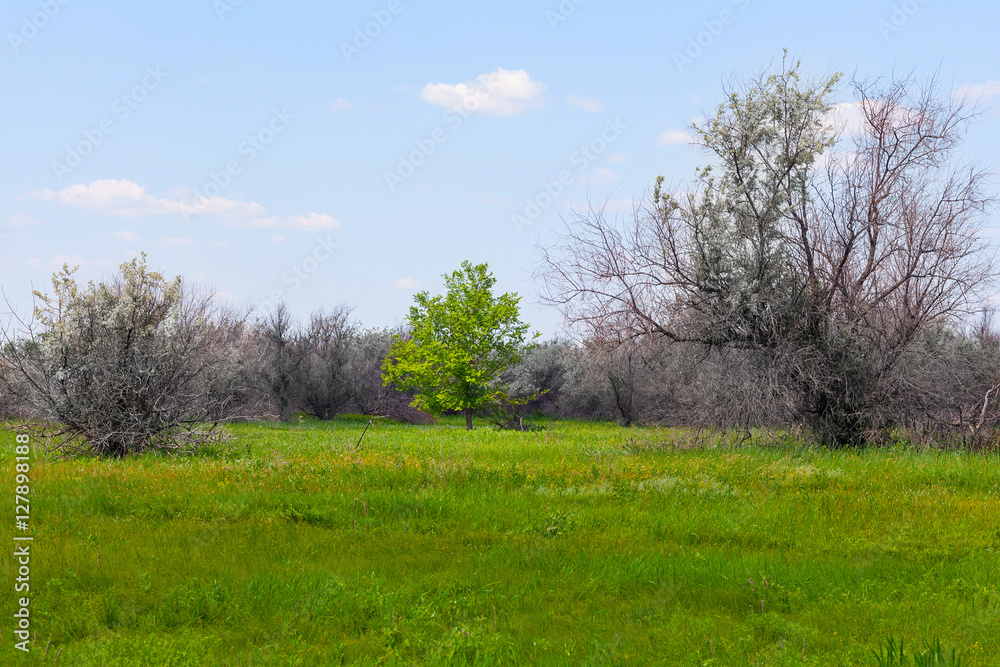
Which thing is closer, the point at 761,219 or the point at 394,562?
the point at 394,562

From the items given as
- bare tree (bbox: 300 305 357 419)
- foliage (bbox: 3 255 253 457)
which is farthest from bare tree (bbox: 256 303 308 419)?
foliage (bbox: 3 255 253 457)

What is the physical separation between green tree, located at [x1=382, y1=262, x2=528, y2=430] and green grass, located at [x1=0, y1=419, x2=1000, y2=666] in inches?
838

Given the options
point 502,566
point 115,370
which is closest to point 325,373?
point 115,370

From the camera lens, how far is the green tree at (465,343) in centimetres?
3334

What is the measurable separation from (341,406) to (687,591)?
43282mm

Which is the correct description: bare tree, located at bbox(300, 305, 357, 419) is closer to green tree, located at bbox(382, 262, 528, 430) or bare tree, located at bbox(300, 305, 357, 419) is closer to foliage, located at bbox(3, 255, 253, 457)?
green tree, located at bbox(382, 262, 528, 430)

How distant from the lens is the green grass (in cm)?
508

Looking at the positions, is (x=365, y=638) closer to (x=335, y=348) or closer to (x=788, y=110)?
(x=788, y=110)

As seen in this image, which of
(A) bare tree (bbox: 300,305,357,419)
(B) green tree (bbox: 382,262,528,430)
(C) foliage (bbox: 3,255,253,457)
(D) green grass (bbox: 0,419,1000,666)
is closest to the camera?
(D) green grass (bbox: 0,419,1000,666)

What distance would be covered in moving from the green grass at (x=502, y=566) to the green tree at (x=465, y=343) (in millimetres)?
21286

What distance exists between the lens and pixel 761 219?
18.0m

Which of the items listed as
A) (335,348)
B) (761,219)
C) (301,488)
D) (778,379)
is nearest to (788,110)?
(761,219)

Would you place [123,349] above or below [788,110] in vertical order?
below

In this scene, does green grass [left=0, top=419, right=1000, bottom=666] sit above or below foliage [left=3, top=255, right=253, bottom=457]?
below
